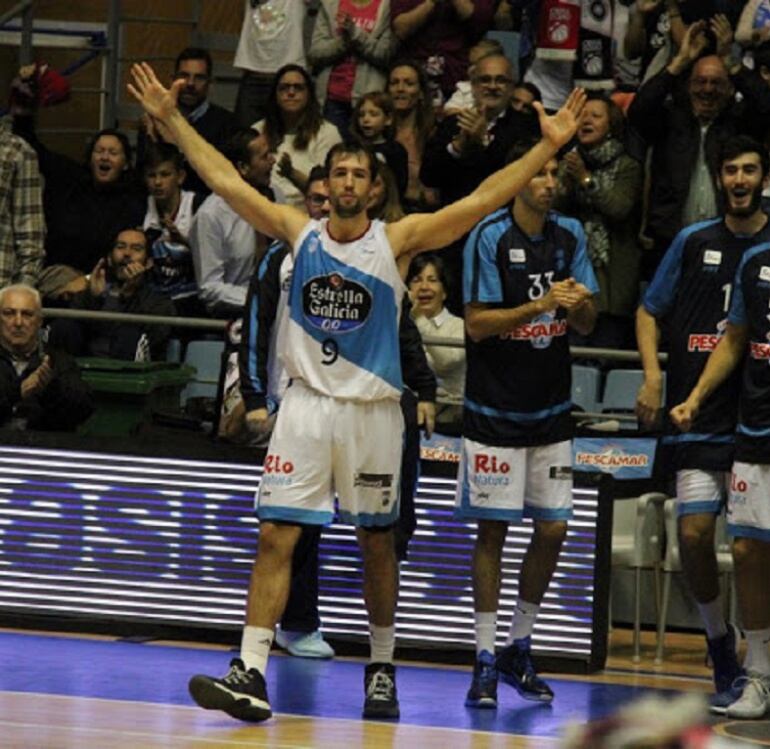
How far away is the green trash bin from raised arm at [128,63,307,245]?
3.16 metres

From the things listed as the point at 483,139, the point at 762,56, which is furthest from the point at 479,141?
the point at 762,56

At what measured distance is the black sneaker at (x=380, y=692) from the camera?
7.27 m

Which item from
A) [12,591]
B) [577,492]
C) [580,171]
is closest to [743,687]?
[577,492]

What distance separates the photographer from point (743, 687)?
25.6ft

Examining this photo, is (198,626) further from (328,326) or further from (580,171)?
(580,171)

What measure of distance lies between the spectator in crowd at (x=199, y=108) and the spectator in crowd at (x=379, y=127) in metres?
1.22

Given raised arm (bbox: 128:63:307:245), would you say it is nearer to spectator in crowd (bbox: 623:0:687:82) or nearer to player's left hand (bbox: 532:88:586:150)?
player's left hand (bbox: 532:88:586:150)

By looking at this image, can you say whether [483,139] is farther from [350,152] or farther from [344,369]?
[344,369]

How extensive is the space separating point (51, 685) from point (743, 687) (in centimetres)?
287

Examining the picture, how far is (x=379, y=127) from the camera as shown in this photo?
12102 millimetres

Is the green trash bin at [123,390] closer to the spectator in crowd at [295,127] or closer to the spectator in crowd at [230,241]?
the spectator in crowd at [230,241]

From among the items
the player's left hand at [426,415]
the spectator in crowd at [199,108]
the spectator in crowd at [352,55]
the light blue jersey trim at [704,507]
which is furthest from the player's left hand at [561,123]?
the spectator in crowd at [199,108]

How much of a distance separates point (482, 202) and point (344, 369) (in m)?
0.86

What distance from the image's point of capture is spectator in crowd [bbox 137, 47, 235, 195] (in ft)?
42.8
